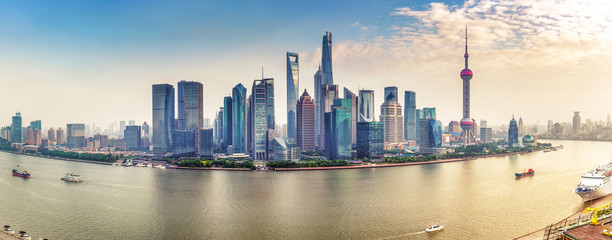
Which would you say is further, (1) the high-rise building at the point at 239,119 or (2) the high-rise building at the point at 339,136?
(1) the high-rise building at the point at 239,119

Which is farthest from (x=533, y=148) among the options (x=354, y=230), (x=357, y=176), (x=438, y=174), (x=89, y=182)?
(x=89, y=182)

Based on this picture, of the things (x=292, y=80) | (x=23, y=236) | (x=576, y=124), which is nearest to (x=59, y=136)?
(x=292, y=80)

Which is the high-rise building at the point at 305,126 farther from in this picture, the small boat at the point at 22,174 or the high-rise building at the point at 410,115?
the high-rise building at the point at 410,115

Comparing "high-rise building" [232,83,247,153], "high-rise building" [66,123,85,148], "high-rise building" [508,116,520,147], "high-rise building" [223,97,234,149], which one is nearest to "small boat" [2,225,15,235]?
"high-rise building" [232,83,247,153]

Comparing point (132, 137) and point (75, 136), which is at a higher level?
point (75, 136)

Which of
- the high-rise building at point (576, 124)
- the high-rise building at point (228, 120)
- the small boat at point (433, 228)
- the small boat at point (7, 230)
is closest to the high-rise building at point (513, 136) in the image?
the high-rise building at point (576, 124)

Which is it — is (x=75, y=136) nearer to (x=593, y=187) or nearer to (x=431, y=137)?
(x=431, y=137)
